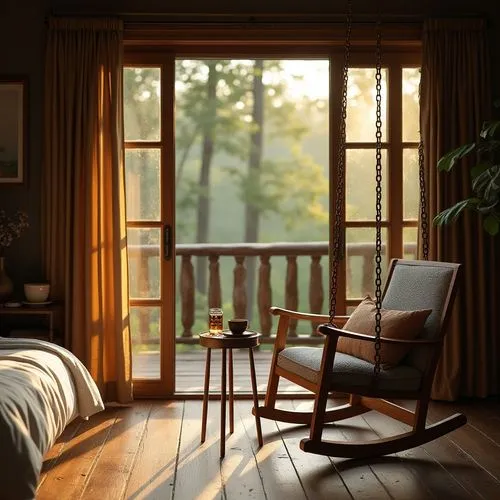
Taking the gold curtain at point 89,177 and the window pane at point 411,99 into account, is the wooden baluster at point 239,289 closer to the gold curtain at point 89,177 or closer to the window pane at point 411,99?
the gold curtain at point 89,177

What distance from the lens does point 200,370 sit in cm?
643

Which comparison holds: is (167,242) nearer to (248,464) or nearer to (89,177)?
(89,177)

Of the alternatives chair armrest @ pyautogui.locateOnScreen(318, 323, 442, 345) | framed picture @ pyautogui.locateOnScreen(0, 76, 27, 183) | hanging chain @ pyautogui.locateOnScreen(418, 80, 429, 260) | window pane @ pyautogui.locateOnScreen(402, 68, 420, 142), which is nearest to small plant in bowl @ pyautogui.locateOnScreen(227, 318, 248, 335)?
chair armrest @ pyautogui.locateOnScreen(318, 323, 442, 345)

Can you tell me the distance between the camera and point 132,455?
4062 mm

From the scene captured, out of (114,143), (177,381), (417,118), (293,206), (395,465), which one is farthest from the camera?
(293,206)

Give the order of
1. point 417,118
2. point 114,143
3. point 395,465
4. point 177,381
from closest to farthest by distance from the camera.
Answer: point 395,465 → point 114,143 → point 417,118 → point 177,381

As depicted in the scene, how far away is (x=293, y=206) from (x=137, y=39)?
7138mm

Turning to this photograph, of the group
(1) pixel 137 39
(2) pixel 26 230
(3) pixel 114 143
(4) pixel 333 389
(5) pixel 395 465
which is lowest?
(5) pixel 395 465

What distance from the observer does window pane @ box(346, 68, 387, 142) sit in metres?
5.43

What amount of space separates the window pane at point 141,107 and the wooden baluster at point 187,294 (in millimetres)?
1770

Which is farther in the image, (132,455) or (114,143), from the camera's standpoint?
(114,143)

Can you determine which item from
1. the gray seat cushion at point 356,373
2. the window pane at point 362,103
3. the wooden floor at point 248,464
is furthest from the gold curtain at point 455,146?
the gray seat cushion at point 356,373

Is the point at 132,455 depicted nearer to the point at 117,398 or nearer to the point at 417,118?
the point at 117,398

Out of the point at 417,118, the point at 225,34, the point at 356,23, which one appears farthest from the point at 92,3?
the point at 417,118
